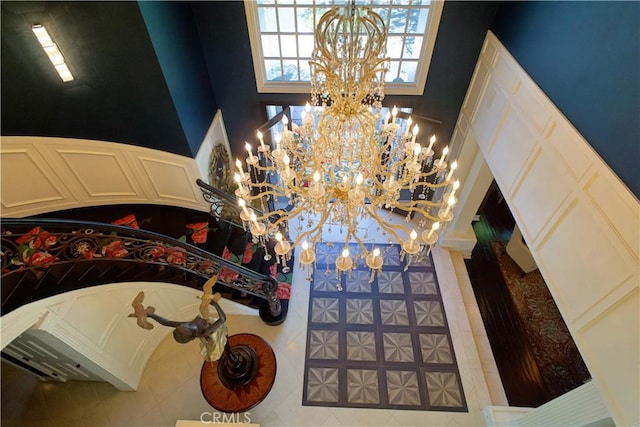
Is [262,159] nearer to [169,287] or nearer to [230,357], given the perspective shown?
[169,287]

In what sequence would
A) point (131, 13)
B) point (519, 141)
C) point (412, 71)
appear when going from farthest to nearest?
point (412, 71) < point (519, 141) < point (131, 13)

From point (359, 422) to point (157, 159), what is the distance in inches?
160

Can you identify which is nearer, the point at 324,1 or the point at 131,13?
the point at 131,13

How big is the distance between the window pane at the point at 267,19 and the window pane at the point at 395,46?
1.53 meters

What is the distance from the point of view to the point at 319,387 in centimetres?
398

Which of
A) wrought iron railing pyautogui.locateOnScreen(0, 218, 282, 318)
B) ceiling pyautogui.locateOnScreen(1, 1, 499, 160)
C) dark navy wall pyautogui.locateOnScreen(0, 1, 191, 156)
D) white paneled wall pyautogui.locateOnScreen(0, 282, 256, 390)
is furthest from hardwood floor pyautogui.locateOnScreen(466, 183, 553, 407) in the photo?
dark navy wall pyautogui.locateOnScreen(0, 1, 191, 156)

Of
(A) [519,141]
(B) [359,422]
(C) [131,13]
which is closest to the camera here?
(C) [131,13]

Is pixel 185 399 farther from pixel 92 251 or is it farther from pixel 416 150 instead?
pixel 416 150

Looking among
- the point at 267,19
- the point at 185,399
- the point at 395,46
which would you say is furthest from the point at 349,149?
the point at 185,399

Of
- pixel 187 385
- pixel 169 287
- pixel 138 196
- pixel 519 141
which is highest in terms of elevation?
pixel 138 196

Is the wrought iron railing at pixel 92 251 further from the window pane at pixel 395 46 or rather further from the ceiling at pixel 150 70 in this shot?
the window pane at pixel 395 46

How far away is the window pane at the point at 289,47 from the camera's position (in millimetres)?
4352

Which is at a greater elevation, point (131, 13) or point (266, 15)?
point (266, 15)

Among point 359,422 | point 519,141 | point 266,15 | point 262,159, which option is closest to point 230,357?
point 359,422
